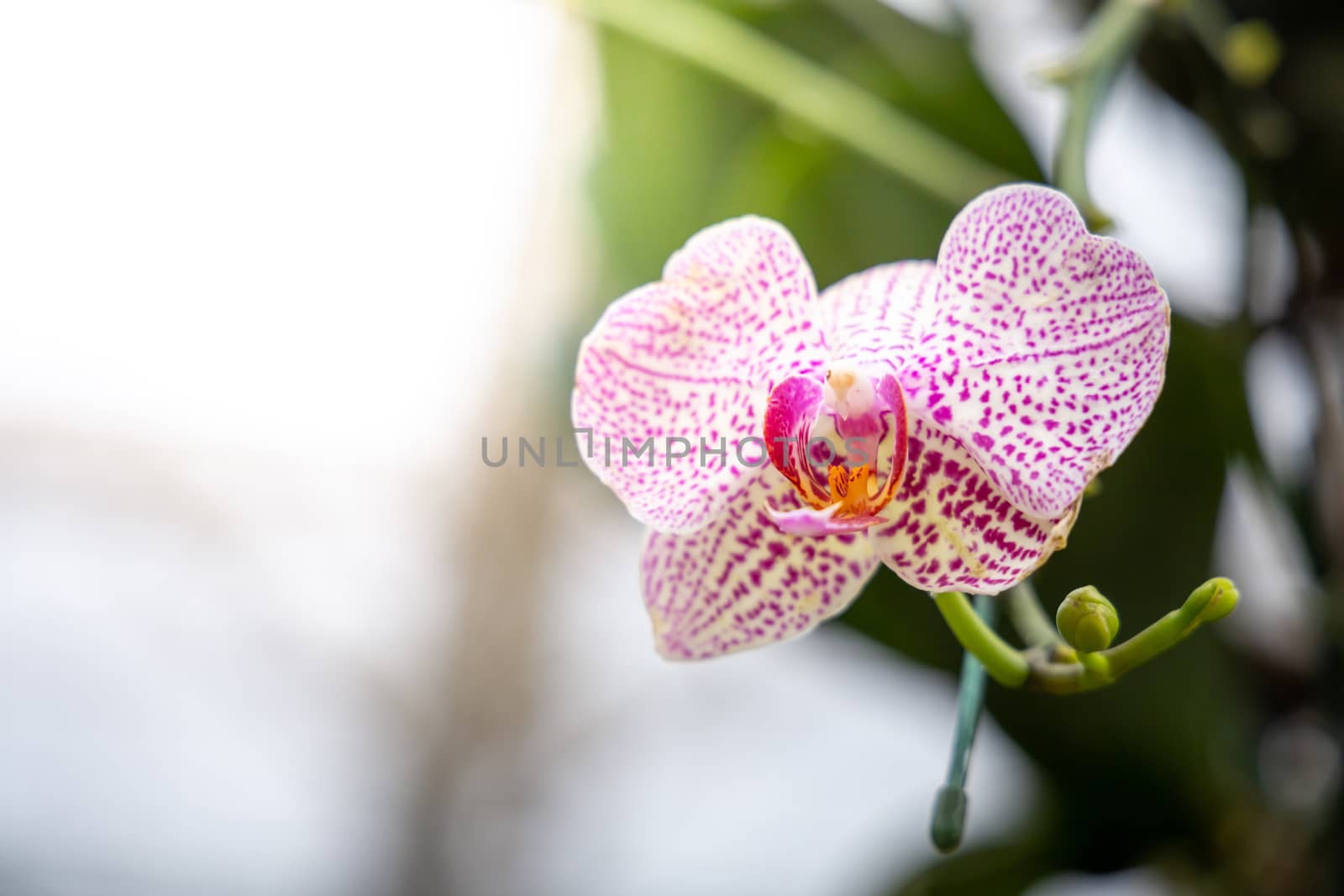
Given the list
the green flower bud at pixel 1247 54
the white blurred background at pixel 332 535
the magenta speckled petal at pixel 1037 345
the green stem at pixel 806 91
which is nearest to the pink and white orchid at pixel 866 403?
the magenta speckled petal at pixel 1037 345

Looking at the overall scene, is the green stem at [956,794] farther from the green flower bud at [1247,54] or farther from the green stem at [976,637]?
the green flower bud at [1247,54]

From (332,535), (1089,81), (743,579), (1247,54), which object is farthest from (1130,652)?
(332,535)

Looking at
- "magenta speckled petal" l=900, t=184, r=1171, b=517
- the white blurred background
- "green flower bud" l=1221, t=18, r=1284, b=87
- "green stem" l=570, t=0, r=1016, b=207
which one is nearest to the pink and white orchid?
"magenta speckled petal" l=900, t=184, r=1171, b=517

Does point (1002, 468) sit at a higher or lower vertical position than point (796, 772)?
higher

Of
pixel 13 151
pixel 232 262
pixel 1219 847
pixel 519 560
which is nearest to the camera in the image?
pixel 1219 847

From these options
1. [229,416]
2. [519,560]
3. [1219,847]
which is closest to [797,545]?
[1219,847]

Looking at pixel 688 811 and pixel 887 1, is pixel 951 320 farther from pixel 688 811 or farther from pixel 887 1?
pixel 688 811

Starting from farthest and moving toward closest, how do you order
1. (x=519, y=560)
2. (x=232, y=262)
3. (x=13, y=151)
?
(x=519, y=560)
(x=232, y=262)
(x=13, y=151)
